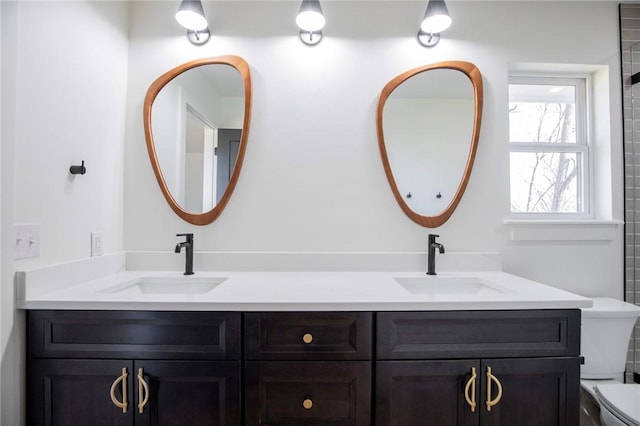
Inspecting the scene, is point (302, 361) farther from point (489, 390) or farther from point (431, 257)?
point (431, 257)

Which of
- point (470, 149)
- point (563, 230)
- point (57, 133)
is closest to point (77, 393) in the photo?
point (57, 133)

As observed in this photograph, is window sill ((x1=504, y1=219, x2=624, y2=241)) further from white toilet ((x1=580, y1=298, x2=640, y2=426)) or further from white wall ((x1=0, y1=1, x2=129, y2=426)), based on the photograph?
white wall ((x1=0, y1=1, x2=129, y2=426))

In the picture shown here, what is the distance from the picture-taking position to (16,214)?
105cm

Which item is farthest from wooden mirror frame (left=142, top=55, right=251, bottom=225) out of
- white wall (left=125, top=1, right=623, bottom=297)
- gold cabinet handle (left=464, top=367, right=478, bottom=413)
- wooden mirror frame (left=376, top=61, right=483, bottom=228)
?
gold cabinet handle (left=464, top=367, right=478, bottom=413)

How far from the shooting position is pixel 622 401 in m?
1.23

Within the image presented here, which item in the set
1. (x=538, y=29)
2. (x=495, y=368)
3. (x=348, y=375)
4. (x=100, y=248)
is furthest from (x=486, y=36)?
(x=100, y=248)

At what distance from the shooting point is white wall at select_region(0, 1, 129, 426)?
1.03 m

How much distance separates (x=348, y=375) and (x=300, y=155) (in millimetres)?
1071

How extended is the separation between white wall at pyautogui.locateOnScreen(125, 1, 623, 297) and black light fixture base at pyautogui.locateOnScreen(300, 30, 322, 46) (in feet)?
0.10

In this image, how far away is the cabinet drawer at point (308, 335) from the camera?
1.08 m

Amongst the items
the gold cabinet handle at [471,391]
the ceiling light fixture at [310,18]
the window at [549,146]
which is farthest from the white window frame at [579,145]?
the ceiling light fixture at [310,18]

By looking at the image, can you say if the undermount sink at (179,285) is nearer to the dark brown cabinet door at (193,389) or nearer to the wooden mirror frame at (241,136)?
the wooden mirror frame at (241,136)

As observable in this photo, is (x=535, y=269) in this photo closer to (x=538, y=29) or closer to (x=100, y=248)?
(x=538, y=29)

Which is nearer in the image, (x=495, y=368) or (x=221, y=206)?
(x=495, y=368)
